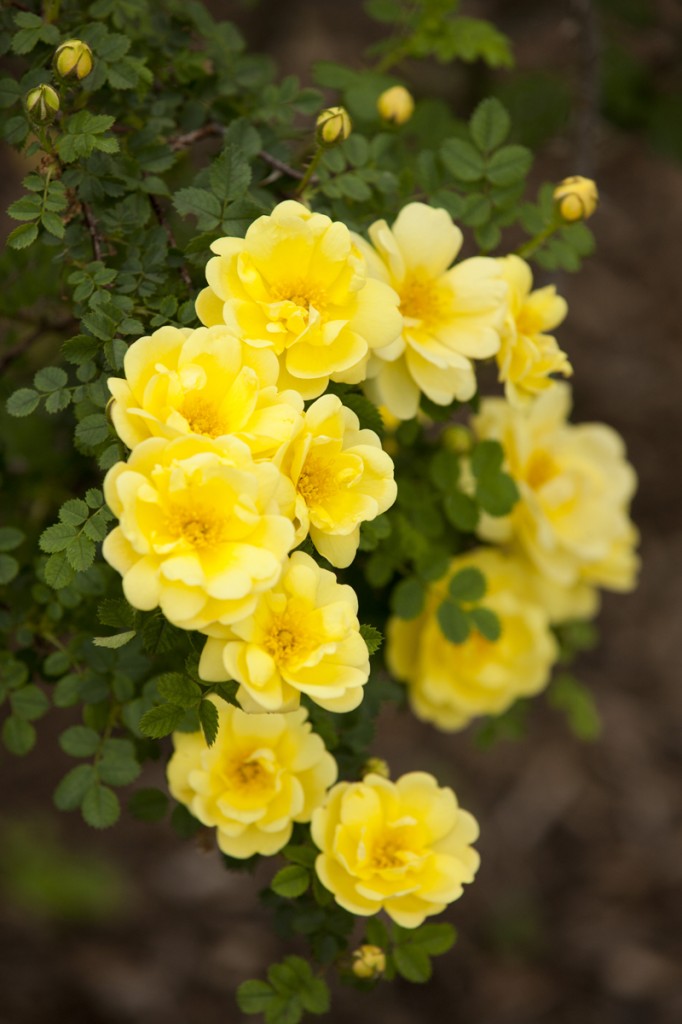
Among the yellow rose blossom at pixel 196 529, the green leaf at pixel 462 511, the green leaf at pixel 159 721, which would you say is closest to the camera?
the yellow rose blossom at pixel 196 529

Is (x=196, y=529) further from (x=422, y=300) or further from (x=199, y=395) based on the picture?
(x=422, y=300)

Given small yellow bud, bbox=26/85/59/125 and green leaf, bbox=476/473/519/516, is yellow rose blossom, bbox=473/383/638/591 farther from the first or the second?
small yellow bud, bbox=26/85/59/125

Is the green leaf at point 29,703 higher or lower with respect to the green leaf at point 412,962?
higher

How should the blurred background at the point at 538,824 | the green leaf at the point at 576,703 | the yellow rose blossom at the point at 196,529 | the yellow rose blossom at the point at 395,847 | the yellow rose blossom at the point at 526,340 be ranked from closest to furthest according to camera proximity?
the yellow rose blossom at the point at 196,529 → the yellow rose blossom at the point at 395,847 → the yellow rose blossom at the point at 526,340 → the green leaf at the point at 576,703 → the blurred background at the point at 538,824

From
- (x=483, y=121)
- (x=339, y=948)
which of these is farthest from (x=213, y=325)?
(x=339, y=948)

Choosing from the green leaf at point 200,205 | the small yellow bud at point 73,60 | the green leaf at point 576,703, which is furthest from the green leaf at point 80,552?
the green leaf at point 576,703

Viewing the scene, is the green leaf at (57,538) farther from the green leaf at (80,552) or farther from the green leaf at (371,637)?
the green leaf at (371,637)

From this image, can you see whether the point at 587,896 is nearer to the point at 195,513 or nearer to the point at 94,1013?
the point at 94,1013
